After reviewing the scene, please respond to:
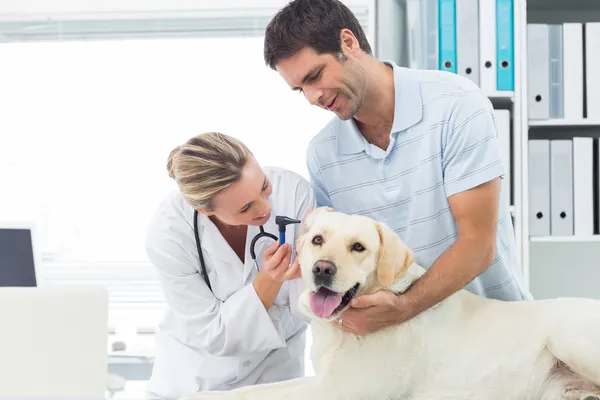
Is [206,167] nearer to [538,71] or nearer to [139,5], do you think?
[538,71]

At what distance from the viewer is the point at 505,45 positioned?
2.32m

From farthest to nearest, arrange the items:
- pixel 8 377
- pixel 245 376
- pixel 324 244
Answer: pixel 245 376 → pixel 8 377 → pixel 324 244

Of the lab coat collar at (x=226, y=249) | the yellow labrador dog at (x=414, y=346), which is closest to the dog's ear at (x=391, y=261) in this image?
the yellow labrador dog at (x=414, y=346)

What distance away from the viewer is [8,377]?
1.42 meters

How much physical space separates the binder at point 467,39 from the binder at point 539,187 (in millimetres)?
348

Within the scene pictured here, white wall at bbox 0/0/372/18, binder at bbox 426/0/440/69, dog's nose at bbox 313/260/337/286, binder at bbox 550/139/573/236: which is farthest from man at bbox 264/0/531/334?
white wall at bbox 0/0/372/18

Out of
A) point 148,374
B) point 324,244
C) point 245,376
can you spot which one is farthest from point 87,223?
point 324,244

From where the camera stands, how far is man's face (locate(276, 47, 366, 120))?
1.41 meters

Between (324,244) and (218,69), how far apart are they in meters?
2.18

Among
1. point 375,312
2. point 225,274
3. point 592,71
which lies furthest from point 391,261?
point 592,71

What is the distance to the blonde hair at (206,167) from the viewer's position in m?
1.50

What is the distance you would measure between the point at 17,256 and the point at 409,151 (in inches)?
52.8

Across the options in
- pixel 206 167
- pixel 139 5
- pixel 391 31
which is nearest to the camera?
pixel 206 167

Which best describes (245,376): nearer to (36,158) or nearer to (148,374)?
(148,374)
